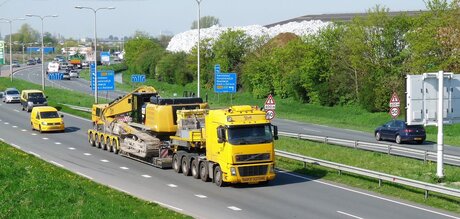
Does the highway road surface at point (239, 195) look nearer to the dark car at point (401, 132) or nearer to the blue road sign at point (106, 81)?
the dark car at point (401, 132)

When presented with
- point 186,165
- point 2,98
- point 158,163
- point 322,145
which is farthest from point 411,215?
point 2,98

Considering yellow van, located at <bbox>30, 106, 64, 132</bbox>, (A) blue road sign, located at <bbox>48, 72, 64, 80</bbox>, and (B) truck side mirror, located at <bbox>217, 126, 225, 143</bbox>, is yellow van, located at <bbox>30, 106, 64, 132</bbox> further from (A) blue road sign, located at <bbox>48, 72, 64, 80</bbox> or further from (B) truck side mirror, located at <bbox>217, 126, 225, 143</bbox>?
(A) blue road sign, located at <bbox>48, 72, 64, 80</bbox>

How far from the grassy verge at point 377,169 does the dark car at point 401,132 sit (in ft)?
26.6

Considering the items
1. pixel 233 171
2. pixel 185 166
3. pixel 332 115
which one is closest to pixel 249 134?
pixel 233 171

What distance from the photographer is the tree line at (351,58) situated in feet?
186

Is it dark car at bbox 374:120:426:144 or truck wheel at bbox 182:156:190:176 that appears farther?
dark car at bbox 374:120:426:144

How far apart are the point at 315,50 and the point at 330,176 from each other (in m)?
46.4

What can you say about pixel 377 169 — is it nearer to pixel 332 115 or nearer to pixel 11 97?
pixel 332 115

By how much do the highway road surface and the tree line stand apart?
31.0 meters

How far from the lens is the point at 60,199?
20.6 m

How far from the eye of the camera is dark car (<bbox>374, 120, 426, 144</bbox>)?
4284 centimetres

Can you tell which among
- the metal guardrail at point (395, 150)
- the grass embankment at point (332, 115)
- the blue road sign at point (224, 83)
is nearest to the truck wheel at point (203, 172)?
the metal guardrail at point (395, 150)

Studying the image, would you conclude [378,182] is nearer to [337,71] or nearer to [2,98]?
[337,71]

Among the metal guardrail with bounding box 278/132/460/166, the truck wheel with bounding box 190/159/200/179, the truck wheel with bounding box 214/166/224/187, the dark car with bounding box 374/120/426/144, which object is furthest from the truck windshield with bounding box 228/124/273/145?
the dark car with bounding box 374/120/426/144
